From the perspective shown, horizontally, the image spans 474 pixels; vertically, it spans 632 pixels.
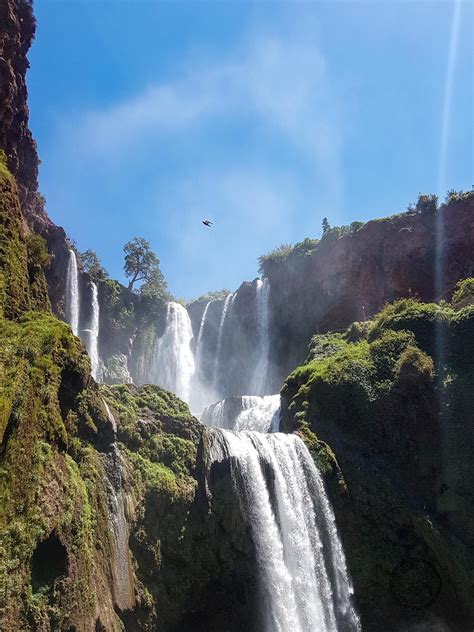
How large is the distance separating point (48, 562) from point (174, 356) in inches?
1511

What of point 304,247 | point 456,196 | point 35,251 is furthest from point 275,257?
point 35,251

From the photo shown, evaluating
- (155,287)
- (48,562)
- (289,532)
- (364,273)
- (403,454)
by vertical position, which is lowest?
(289,532)

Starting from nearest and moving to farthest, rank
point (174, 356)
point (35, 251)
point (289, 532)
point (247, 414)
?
1. point (35, 251)
2. point (289, 532)
3. point (247, 414)
4. point (174, 356)

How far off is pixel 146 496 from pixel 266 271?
35830 millimetres

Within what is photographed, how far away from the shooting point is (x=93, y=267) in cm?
4616

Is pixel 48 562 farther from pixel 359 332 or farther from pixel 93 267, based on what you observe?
pixel 93 267

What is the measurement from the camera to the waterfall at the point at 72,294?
37.0 m

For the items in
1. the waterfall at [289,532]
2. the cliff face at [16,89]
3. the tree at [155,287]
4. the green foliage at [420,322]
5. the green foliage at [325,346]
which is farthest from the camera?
the tree at [155,287]

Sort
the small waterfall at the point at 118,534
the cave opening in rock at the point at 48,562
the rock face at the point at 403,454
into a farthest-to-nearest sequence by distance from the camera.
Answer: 1. the rock face at the point at 403,454
2. the small waterfall at the point at 118,534
3. the cave opening in rock at the point at 48,562

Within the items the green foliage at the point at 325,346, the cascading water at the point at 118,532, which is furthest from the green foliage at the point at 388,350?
the cascading water at the point at 118,532

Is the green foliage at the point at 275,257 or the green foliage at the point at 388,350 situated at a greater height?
the green foliage at the point at 275,257

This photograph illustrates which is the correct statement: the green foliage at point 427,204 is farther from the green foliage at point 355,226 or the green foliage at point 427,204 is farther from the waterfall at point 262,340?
the waterfall at point 262,340

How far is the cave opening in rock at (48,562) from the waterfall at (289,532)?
25.0 ft

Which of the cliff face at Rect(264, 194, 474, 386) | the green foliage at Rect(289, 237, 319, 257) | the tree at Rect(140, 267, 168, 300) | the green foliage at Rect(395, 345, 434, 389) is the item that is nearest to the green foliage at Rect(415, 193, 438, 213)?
the cliff face at Rect(264, 194, 474, 386)
